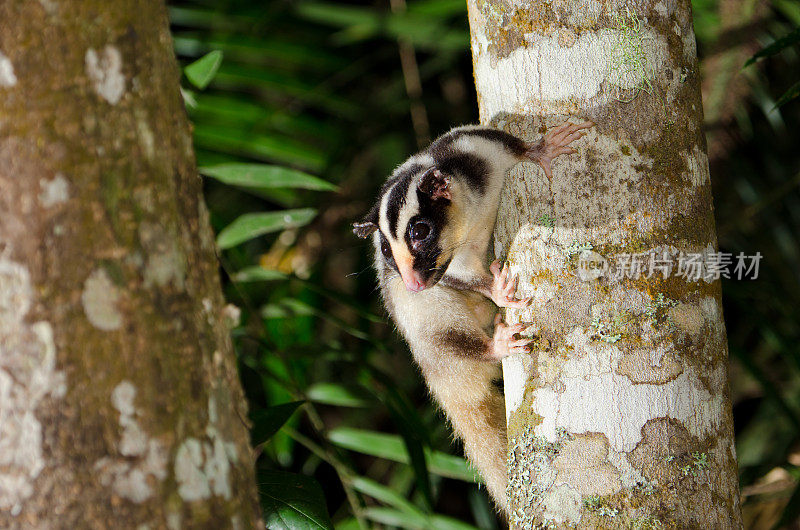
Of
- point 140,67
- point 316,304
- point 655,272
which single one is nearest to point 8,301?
point 140,67

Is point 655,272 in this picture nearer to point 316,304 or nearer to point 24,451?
point 24,451

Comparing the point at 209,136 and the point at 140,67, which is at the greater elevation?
the point at 209,136

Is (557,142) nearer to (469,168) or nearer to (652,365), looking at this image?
(652,365)

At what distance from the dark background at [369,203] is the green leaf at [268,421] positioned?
0.45 metres

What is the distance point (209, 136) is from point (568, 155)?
2122 millimetres

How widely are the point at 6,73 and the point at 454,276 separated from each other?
1686 mm

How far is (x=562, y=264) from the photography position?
5.65ft

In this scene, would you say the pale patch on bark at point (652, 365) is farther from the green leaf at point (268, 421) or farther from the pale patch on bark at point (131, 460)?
the pale patch on bark at point (131, 460)

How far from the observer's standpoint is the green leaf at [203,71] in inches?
93.2

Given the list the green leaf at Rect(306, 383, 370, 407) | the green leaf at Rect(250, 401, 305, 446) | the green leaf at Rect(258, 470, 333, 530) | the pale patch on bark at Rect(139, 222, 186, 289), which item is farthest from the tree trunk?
the green leaf at Rect(306, 383, 370, 407)

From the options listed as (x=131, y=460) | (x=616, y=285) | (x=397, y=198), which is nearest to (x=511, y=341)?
(x=616, y=285)

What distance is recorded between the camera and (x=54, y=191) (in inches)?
40.5

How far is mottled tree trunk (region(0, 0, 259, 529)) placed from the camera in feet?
3.30

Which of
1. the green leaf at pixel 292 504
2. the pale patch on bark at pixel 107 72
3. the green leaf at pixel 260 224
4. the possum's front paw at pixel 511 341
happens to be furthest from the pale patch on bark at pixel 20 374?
the green leaf at pixel 260 224
